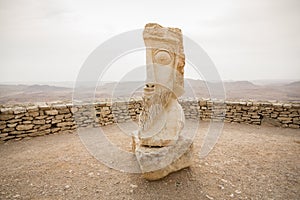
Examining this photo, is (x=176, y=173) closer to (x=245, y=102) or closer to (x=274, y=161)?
(x=274, y=161)

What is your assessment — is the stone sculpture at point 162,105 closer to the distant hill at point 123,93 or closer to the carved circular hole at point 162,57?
the carved circular hole at point 162,57

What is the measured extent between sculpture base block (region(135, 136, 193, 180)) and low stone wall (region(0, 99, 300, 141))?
397 centimetres

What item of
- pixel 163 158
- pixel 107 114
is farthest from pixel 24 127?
pixel 163 158

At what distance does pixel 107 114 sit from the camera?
22.1 ft

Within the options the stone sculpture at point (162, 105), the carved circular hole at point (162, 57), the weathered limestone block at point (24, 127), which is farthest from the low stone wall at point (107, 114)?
the carved circular hole at point (162, 57)

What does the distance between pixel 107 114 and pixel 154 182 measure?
4.32 m

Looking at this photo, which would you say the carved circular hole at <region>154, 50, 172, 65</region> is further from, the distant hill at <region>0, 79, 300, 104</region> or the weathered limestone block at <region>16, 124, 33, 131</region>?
the weathered limestone block at <region>16, 124, 33, 131</region>

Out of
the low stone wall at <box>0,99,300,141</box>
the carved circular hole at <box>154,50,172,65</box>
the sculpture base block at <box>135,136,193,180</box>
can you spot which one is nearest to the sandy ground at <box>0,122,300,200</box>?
the sculpture base block at <box>135,136,193,180</box>

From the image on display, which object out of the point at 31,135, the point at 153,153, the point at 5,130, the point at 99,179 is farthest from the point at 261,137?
the point at 5,130

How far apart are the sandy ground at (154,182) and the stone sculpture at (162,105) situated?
1.09 ft

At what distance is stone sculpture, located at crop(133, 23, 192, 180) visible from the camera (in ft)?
9.35

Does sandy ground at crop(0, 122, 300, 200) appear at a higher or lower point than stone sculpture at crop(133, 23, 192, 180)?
lower

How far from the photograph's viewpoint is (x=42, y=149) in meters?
4.44

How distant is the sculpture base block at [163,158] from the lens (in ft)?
8.79
